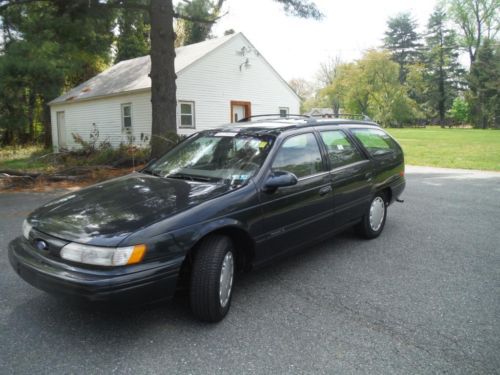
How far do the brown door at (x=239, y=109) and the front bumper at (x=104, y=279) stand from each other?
17072 millimetres

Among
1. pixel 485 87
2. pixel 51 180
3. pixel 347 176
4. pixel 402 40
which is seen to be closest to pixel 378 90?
pixel 485 87

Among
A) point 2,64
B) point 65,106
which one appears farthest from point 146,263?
point 65,106

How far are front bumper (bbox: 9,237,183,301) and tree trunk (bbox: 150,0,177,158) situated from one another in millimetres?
8533

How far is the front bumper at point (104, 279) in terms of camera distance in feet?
8.48

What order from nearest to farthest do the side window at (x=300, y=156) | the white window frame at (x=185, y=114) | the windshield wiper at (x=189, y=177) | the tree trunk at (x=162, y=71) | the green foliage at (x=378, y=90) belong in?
the windshield wiper at (x=189, y=177)
the side window at (x=300, y=156)
the tree trunk at (x=162, y=71)
the white window frame at (x=185, y=114)
the green foliage at (x=378, y=90)

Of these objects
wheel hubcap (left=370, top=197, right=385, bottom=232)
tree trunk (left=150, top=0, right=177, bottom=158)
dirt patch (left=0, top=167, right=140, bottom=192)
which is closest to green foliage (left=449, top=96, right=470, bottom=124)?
tree trunk (left=150, top=0, right=177, bottom=158)

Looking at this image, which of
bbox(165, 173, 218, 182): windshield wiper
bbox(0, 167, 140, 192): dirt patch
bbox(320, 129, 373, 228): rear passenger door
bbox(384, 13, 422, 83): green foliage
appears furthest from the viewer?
bbox(384, 13, 422, 83): green foliage

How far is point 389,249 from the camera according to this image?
16.2ft

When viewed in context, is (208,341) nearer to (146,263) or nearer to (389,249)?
(146,263)

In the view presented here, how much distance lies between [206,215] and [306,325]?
3.79ft

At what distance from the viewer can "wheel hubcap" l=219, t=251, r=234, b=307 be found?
3.14 metres

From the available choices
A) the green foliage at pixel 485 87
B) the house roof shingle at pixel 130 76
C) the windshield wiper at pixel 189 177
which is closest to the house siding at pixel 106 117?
the house roof shingle at pixel 130 76

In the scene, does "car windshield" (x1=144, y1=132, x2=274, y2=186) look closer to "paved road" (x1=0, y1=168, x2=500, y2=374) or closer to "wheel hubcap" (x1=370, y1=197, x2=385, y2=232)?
"paved road" (x1=0, y1=168, x2=500, y2=374)

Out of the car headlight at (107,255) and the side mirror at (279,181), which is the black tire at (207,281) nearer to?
the car headlight at (107,255)
